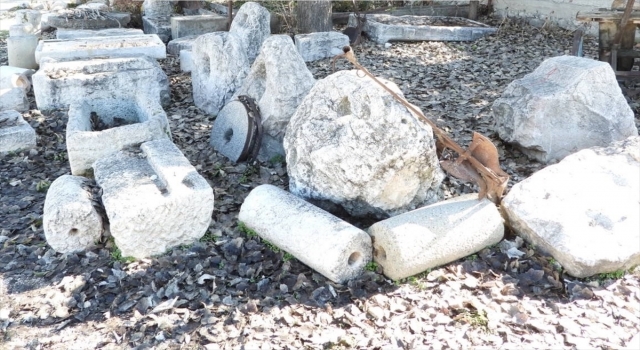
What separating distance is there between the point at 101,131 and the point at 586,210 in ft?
10.8

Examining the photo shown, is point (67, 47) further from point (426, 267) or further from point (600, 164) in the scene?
point (600, 164)

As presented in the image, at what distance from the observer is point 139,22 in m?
10.2

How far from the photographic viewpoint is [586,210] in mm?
3541

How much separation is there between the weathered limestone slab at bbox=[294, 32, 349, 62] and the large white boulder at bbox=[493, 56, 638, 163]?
3.44 meters

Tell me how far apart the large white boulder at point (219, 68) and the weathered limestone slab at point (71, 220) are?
2.19 meters

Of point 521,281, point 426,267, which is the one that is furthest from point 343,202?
point 521,281

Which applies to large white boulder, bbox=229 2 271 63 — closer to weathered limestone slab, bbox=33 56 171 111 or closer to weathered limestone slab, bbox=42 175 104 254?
weathered limestone slab, bbox=33 56 171 111

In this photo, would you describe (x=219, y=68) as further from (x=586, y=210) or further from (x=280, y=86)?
(x=586, y=210)

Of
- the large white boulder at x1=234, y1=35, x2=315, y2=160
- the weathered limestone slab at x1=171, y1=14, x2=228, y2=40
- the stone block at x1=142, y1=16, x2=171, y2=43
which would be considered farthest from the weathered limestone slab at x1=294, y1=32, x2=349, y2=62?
the large white boulder at x1=234, y1=35, x2=315, y2=160

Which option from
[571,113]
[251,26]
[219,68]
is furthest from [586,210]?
[251,26]

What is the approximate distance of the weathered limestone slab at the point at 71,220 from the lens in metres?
3.67

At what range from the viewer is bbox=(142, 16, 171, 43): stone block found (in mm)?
8945

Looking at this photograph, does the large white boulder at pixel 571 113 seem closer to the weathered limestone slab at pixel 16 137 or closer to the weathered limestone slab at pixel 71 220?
the weathered limestone slab at pixel 71 220

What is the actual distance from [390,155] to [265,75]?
6.21 ft
